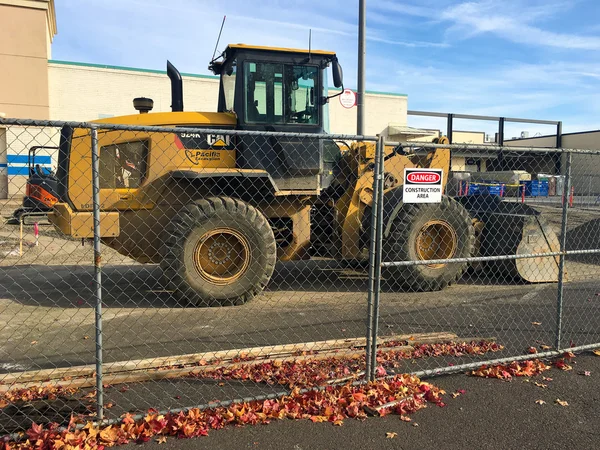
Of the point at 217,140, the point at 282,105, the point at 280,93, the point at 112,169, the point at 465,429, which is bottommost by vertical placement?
the point at 465,429

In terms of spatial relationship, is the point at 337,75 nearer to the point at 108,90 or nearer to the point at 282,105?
the point at 282,105

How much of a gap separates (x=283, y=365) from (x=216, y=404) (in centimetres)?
96

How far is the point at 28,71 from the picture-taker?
69.3 feet

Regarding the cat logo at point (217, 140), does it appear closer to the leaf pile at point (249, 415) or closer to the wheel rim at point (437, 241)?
the wheel rim at point (437, 241)

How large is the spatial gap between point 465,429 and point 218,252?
416 centimetres

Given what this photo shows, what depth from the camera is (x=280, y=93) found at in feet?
23.5

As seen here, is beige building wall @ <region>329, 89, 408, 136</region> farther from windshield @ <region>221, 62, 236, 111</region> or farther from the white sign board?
the white sign board

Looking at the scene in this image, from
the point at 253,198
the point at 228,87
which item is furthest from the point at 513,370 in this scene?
the point at 228,87

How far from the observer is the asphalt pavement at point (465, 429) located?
10.3ft

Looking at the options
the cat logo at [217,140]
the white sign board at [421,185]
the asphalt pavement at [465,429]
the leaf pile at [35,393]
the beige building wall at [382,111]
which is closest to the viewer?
the asphalt pavement at [465,429]

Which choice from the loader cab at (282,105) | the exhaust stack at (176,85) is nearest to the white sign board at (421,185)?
the loader cab at (282,105)

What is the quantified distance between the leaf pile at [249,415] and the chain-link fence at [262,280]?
0.48 feet

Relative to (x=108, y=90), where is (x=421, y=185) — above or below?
below

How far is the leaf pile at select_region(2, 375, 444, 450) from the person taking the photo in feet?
9.90
